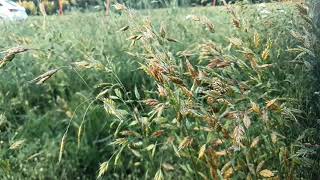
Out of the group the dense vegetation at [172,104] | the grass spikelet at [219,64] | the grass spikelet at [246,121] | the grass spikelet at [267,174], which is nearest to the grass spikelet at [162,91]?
the dense vegetation at [172,104]

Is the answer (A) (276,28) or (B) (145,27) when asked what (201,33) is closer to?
(A) (276,28)

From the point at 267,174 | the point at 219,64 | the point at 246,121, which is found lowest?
the point at 267,174

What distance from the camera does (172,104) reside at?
6.65ft

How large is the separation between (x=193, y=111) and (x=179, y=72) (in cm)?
20

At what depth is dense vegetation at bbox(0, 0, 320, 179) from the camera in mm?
2070

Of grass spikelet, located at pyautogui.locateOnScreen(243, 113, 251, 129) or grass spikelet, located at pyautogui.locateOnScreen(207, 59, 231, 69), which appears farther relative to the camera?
grass spikelet, located at pyautogui.locateOnScreen(207, 59, 231, 69)

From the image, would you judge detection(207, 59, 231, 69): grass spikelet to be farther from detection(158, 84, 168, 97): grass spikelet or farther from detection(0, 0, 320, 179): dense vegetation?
detection(158, 84, 168, 97): grass spikelet

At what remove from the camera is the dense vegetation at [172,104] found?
2070 millimetres

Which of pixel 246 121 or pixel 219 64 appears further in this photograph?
A: pixel 219 64

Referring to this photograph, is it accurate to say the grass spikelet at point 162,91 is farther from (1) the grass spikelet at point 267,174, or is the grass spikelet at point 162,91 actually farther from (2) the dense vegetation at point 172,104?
(1) the grass spikelet at point 267,174

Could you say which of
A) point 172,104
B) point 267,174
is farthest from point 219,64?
point 267,174

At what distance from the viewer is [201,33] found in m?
4.50

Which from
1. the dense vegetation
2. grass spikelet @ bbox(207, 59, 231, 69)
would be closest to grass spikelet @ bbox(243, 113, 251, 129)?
the dense vegetation

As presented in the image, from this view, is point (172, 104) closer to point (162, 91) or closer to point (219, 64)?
point (162, 91)
